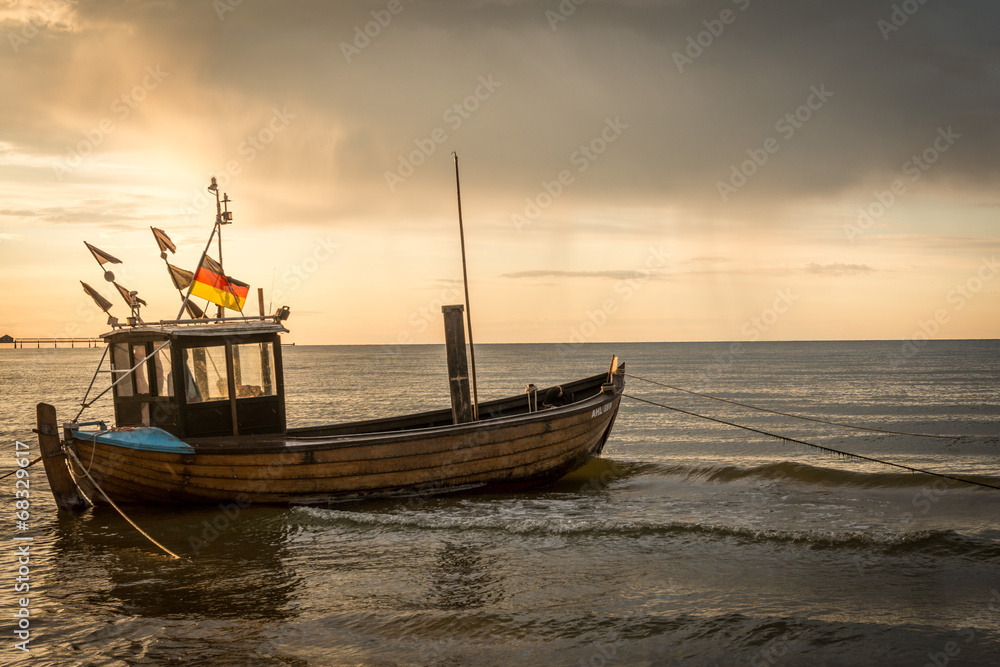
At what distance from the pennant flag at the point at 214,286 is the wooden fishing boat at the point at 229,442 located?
40 centimetres

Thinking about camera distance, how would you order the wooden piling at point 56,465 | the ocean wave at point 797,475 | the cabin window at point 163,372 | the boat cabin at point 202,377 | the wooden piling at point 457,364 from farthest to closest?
the ocean wave at point 797,475
the wooden piling at point 457,364
the cabin window at point 163,372
the boat cabin at point 202,377
the wooden piling at point 56,465

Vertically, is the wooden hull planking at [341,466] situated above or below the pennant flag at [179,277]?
below

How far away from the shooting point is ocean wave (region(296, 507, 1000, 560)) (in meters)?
9.72

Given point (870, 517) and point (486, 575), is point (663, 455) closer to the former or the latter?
point (870, 517)

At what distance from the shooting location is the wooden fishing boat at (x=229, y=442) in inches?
419

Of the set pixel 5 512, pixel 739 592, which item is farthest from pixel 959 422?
pixel 5 512

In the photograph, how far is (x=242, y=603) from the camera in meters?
7.70

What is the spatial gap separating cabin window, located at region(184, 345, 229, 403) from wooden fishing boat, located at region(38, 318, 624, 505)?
0.05 ft

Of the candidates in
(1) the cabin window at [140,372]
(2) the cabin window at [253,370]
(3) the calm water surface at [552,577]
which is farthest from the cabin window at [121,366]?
(3) the calm water surface at [552,577]

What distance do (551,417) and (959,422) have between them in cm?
2089

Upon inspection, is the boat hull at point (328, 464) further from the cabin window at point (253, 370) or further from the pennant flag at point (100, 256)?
the pennant flag at point (100, 256)

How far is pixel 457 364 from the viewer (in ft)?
42.2

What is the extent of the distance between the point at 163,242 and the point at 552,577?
8.19 metres

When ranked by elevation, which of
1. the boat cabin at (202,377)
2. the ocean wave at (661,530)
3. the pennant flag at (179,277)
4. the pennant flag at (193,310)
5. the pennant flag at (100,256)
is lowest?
the ocean wave at (661,530)
